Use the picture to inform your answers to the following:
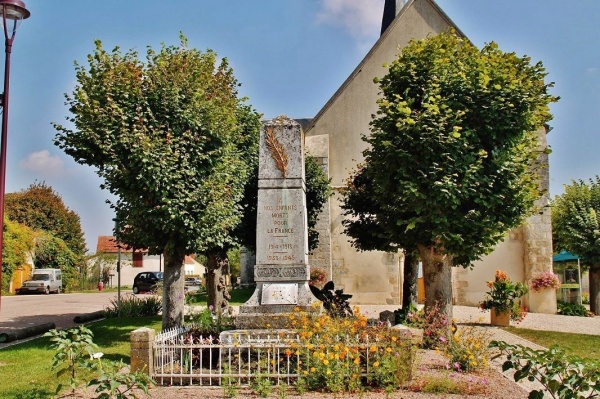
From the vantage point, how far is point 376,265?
21531 millimetres

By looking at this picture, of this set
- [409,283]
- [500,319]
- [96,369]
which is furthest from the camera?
[500,319]

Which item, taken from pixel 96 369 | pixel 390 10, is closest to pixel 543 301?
pixel 390 10

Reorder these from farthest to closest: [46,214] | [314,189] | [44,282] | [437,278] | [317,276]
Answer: [46,214], [44,282], [317,276], [314,189], [437,278]

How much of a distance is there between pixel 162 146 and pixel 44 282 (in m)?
26.8

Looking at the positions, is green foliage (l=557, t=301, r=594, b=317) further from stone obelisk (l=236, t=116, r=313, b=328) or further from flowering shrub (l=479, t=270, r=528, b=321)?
stone obelisk (l=236, t=116, r=313, b=328)

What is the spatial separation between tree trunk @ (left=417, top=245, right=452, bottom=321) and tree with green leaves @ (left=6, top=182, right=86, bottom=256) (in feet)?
116

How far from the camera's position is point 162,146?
10891mm

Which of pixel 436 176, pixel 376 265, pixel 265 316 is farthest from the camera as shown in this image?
pixel 376 265

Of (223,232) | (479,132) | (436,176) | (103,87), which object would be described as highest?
(103,87)

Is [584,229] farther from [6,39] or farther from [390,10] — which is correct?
[6,39]

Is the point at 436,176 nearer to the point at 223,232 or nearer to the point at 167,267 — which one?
the point at 223,232

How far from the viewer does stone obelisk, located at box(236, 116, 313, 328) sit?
29.8ft

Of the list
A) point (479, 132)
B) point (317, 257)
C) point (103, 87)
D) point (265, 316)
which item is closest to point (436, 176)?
point (479, 132)

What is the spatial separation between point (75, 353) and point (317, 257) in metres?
14.9
